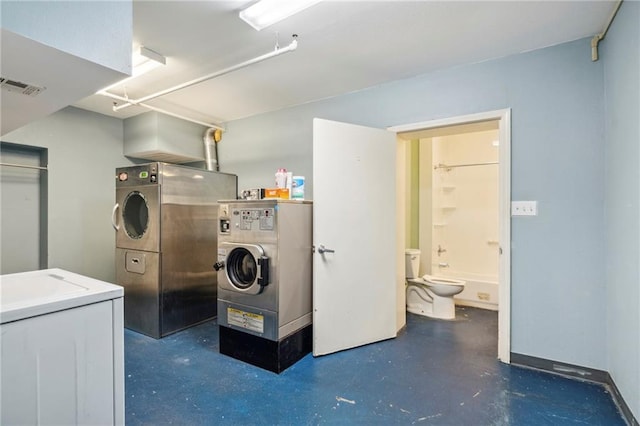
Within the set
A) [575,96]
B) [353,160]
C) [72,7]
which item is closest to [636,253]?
[575,96]

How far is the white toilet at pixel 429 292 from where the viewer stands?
334 cm

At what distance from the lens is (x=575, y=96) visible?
2.13 meters

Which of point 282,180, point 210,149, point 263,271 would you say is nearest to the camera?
point 263,271

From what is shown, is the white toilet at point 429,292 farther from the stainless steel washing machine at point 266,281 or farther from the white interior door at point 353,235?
the stainless steel washing machine at point 266,281

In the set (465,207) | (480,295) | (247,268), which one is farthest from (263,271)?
(465,207)

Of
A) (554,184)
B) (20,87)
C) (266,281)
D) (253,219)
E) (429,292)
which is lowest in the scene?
(429,292)

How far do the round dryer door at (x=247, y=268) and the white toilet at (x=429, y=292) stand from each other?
2.10 metres

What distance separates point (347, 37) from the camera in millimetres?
2115

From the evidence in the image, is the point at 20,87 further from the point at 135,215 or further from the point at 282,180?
the point at 135,215

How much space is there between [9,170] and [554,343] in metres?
5.36

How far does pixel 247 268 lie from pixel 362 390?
135cm

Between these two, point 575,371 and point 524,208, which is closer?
point 575,371

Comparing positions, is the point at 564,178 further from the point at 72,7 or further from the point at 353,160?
the point at 72,7

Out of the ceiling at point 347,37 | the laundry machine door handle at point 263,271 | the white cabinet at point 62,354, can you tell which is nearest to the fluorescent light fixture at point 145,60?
the ceiling at point 347,37
